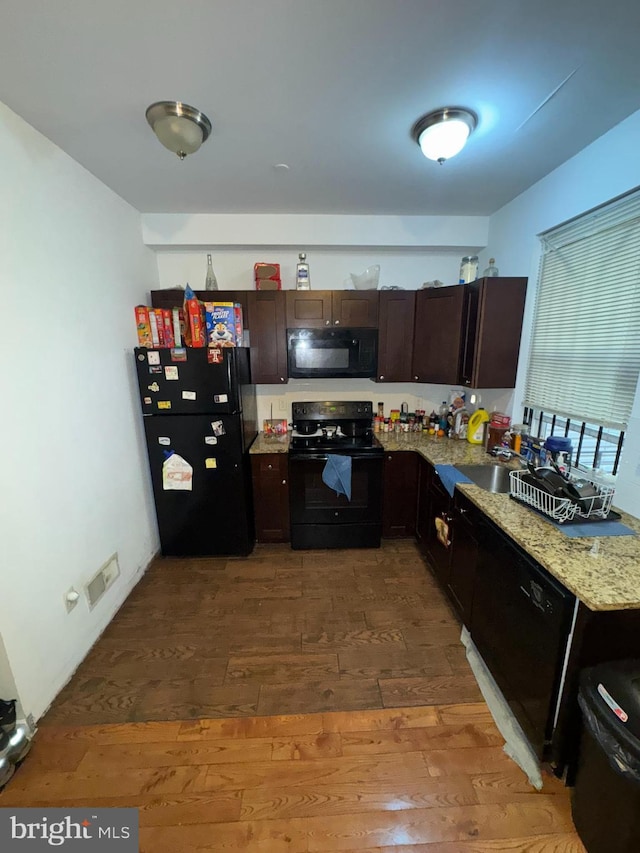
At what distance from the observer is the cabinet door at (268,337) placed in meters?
2.62

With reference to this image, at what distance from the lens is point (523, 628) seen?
1.36m

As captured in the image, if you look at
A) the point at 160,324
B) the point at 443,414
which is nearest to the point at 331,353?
the point at 443,414

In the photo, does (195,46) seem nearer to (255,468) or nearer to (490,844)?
(255,468)

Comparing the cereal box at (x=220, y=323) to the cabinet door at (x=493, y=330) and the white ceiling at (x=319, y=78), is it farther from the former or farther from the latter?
the cabinet door at (x=493, y=330)

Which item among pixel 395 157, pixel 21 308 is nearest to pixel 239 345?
pixel 21 308

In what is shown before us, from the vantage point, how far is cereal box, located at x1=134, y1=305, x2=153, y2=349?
2.29 meters

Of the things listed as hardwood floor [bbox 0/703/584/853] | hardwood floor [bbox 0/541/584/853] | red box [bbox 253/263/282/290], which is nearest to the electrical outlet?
hardwood floor [bbox 0/541/584/853]

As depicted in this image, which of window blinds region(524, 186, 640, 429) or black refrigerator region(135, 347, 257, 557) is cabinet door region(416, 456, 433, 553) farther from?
black refrigerator region(135, 347, 257, 557)

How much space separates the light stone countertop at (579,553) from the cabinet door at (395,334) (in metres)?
1.22

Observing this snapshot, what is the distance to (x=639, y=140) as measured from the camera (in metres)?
1.47

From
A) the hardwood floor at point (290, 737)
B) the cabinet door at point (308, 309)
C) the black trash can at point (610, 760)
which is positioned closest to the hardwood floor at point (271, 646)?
the hardwood floor at point (290, 737)

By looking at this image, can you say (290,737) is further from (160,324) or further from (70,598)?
(160,324)

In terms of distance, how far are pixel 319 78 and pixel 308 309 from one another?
1.43 metres

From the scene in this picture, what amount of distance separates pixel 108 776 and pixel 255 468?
1.73 metres
